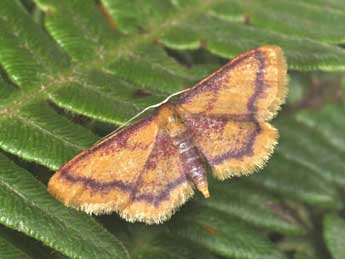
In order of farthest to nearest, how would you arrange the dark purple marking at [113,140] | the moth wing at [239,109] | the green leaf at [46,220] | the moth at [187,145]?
the moth wing at [239,109] → the moth at [187,145] → the dark purple marking at [113,140] → the green leaf at [46,220]

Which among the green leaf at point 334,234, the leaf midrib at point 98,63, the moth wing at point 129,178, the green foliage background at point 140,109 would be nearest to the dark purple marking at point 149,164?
the moth wing at point 129,178

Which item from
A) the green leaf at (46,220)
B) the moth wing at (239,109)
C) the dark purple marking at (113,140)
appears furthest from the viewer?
the moth wing at (239,109)

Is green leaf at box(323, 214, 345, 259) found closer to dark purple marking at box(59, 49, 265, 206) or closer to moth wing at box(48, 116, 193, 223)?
dark purple marking at box(59, 49, 265, 206)

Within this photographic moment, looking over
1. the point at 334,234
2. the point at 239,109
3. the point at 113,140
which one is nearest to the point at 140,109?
the point at 113,140

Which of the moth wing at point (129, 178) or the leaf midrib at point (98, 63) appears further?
the leaf midrib at point (98, 63)

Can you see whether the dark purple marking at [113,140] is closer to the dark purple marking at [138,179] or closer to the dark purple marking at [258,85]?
the dark purple marking at [138,179]

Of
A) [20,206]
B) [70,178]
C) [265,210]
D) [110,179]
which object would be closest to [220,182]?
[265,210]

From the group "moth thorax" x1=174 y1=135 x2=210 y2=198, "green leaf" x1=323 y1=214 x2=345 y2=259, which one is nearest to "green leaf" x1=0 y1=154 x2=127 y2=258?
"moth thorax" x1=174 y1=135 x2=210 y2=198
